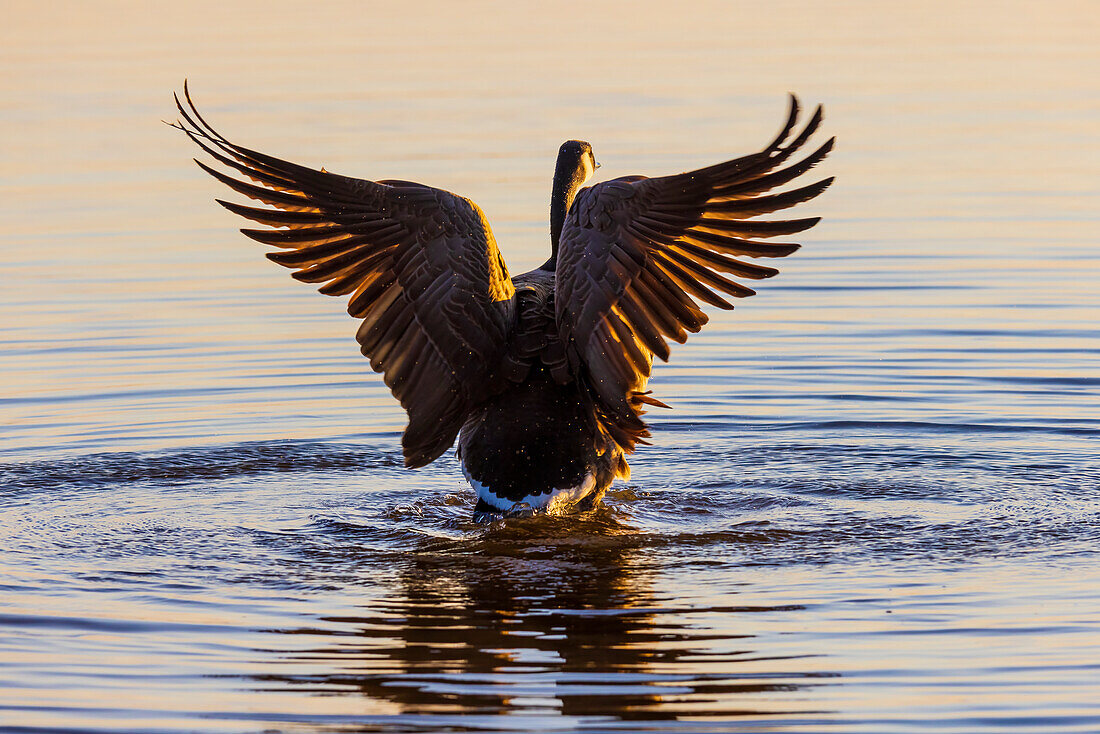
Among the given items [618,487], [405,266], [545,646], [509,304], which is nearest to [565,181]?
[509,304]

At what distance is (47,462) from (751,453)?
4618 millimetres

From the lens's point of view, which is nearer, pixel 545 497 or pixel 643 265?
pixel 643 265

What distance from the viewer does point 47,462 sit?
11328mm

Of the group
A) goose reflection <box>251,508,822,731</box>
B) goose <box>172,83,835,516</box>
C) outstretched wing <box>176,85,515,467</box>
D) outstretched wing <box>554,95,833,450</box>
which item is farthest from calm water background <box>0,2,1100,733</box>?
outstretched wing <box>554,95,833,450</box>

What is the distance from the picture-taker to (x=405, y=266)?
9625 millimetres

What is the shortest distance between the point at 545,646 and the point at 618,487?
328cm

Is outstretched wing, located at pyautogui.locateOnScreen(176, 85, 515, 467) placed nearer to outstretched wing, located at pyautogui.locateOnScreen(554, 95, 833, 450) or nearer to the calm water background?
outstretched wing, located at pyautogui.locateOnScreen(554, 95, 833, 450)

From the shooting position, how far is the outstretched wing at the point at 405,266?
952 cm

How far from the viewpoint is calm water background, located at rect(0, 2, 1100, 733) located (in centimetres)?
714

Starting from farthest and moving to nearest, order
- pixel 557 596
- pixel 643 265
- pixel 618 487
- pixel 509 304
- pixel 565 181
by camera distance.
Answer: pixel 565 181 < pixel 618 487 < pixel 509 304 < pixel 643 265 < pixel 557 596

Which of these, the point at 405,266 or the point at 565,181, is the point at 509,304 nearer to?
the point at 405,266

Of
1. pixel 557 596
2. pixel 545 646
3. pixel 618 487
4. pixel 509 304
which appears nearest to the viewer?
pixel 545 646

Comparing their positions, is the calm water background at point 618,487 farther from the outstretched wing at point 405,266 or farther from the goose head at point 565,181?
the goose head at point 565,181

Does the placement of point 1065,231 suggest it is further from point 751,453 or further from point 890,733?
point 890,733
